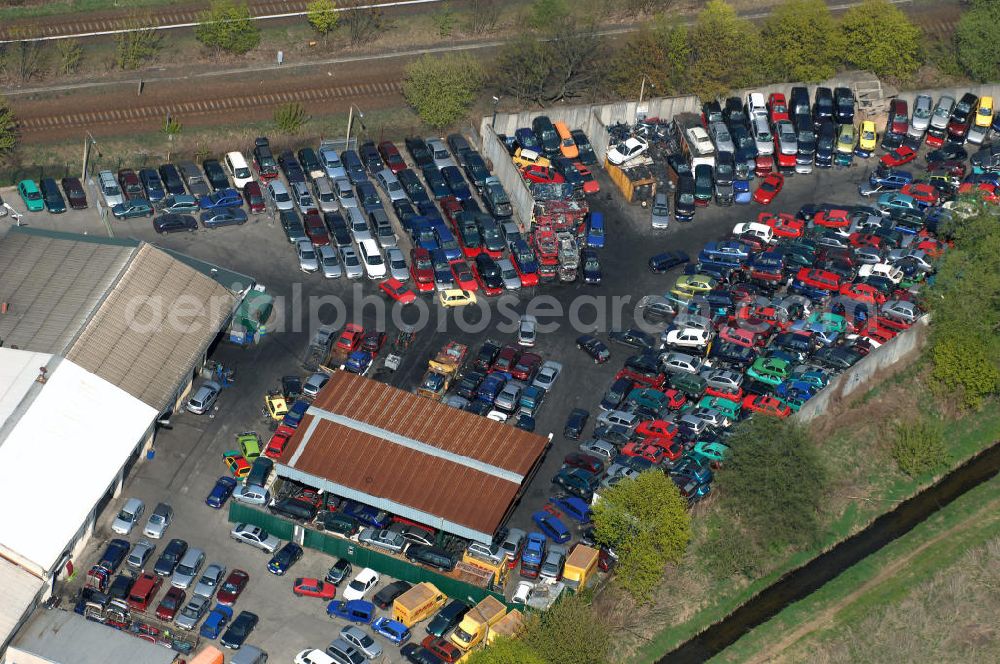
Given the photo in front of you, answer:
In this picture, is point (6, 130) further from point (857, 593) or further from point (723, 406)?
point (857, 593)

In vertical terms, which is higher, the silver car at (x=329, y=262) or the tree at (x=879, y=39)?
the tree at (x=879, y=39)

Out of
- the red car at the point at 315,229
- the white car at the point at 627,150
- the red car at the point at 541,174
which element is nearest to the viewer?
the red car at the point at 315,229

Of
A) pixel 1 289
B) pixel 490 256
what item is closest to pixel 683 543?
pixel 490 256

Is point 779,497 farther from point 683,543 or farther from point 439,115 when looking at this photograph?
point 439,115

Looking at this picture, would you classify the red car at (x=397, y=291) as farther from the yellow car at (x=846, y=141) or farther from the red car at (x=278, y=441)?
the yellow car at (x=846, y=141)

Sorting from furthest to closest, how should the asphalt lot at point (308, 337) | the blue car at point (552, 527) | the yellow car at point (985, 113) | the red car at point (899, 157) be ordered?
the yellow car at point (985, 113)
the red car at point (899, 157)
the blue car at point (552, 527)
the asphalt lot at point (308, 337)

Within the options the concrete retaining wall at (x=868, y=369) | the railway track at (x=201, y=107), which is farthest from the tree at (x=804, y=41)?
the railway track at (x=201, y=107)
